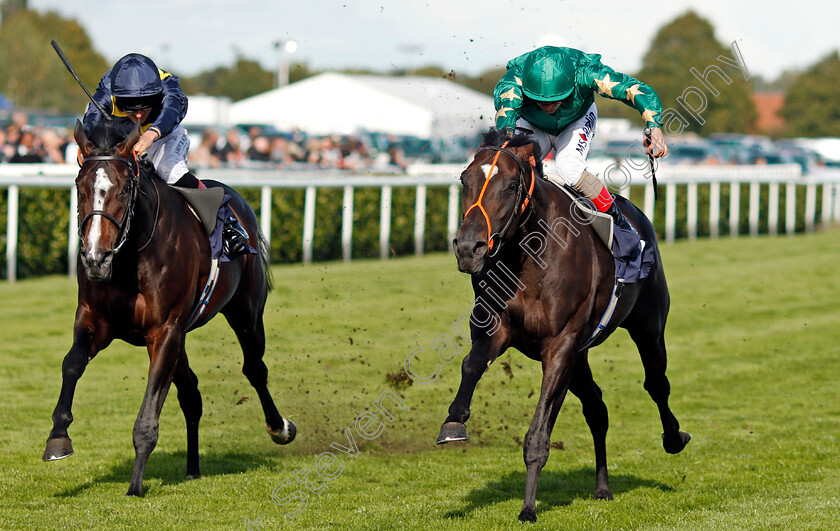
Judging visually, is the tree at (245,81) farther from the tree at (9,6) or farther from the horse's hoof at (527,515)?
the horse's hoof at (527,515)

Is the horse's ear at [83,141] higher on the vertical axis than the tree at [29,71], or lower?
lower

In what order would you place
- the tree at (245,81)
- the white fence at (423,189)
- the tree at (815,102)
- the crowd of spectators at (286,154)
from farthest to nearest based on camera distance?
1. the tree at (245,81)
2. the tree at (815,102)
3. the crowd of spectators at (286,154)
4. the white fence at (423,189)

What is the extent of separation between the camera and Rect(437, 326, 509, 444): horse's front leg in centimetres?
459

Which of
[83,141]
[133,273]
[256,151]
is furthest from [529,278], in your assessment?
[256,151]

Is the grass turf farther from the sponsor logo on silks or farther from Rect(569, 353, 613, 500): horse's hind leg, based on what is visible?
the sponsor logo on silks

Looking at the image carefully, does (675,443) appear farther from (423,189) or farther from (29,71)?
(29,71)

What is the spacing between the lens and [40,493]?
212 inches

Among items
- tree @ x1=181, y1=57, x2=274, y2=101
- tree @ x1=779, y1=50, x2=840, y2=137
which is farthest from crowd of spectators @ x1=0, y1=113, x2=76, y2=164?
tree @ x1=779, y1=50, x2=840, y2=137

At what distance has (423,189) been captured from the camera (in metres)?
17.0

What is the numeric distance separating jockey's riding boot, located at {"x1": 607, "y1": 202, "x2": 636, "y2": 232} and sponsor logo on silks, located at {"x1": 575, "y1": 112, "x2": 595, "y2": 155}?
0.33 meters

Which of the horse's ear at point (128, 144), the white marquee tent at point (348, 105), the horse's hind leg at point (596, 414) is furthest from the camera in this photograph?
the white marquee tent at point (348, 105)

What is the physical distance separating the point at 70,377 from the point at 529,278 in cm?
222

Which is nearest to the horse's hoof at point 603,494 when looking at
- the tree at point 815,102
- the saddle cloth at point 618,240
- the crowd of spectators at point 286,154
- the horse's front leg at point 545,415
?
the horse's front leg at point 545,415

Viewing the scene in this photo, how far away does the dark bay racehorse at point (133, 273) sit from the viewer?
183 inches
